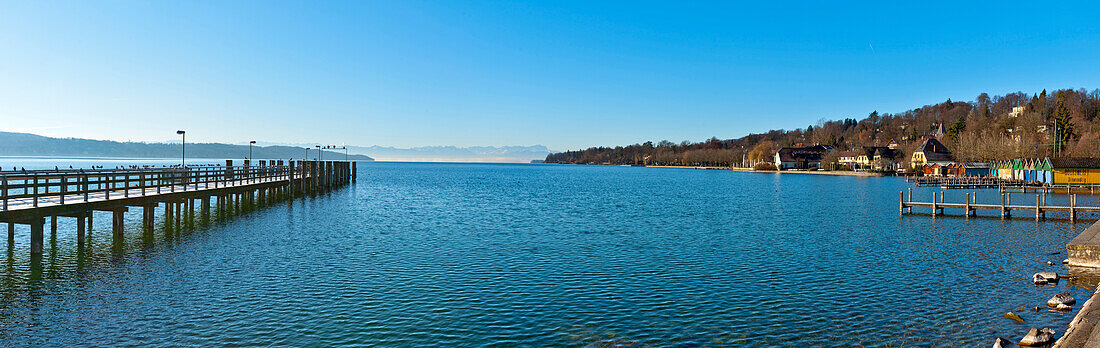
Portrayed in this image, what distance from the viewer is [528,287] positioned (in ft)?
57.8

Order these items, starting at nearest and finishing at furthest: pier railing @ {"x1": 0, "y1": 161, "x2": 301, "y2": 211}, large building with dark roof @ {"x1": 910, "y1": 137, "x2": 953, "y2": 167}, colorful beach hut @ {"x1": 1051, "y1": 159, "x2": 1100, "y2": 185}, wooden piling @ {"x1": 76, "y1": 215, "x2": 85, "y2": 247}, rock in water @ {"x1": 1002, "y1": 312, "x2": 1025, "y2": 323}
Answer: rock in water @ {"x1": 1002, "y1": 312, "x2": 1025, "y2": 323} < pier railing @ {"x1": 0, "y1": 161, "x2": 301, "y2": 211} < wooden piling @ {"x1": 76, "y1": 215, "x2": 85, "y2": 247} < colorful beach hut @ {"x1": 1051, "y1": 159, "x2": 1100, "y2": 185} < large building with dark roof @ {"x1": 910, "y1": 137, "x2": 953, "y2": 167}

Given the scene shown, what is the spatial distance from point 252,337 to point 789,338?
10.7 m

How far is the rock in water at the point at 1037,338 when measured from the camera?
39.4ft

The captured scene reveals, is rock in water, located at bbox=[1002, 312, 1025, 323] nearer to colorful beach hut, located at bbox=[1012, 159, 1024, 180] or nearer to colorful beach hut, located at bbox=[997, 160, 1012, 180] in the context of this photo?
colorful beach hut, located at bbox=[1012, 159, 1024, 180]

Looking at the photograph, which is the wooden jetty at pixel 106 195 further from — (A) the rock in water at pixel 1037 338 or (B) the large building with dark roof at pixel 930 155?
(B) the large building with dark roof at pixel 930 155

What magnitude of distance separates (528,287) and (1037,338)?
36.8 ft

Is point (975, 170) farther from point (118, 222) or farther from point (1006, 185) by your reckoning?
point (118, 222)

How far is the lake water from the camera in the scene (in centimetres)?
1309

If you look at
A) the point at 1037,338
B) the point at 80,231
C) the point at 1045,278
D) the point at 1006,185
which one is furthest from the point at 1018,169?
the point at 80,231

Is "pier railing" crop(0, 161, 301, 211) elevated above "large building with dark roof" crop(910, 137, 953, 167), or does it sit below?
below

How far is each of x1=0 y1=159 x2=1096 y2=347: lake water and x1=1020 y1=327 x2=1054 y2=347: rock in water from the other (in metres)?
0.59

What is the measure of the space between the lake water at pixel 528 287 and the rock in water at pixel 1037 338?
0.59 metres

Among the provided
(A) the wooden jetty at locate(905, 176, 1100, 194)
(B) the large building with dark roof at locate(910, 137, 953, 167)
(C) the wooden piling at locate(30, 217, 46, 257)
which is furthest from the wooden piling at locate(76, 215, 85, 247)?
(B) the large building with dark roof at locate(910, 137, 953, 167)

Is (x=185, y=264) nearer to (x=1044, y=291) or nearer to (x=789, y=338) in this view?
(x=789, y=338)
